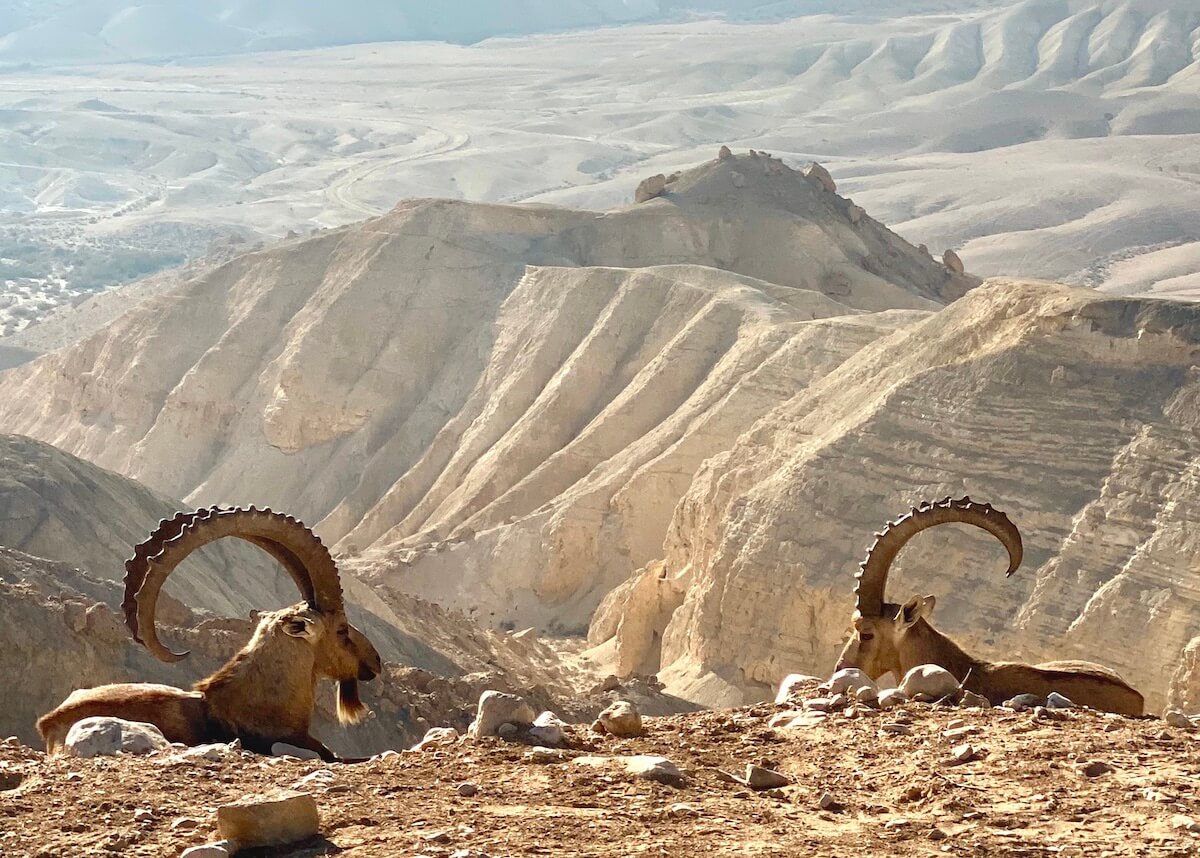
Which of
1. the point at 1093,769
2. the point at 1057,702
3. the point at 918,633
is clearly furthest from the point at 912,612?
the point at 1093,769

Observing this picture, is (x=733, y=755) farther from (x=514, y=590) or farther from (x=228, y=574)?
(x=514, y=590)

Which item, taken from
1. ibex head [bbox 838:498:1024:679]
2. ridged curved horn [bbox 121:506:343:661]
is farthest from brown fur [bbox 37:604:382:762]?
ibex head [bbox 838:498:1024:679]

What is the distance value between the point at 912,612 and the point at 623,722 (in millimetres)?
3705

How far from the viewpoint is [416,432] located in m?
50.5

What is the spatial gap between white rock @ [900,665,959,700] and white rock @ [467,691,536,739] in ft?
8.69

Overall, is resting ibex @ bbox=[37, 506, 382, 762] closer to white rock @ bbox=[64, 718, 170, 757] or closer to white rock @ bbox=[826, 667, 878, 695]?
white rock @ bbox=[64, 718, 170, 757]

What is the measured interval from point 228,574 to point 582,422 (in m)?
20.0

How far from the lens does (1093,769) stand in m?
8.62

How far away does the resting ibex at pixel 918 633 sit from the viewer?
480 inches

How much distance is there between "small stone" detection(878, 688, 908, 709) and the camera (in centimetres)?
1040

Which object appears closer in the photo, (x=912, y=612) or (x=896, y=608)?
(x=912, y=612)

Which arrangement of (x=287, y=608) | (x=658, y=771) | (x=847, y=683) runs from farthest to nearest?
(x=847, y=683) → (x=287, y=608) → (x=658, y=771)

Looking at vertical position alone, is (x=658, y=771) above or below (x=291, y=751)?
above

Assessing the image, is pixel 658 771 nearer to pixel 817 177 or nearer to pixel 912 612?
pixel 912 612
